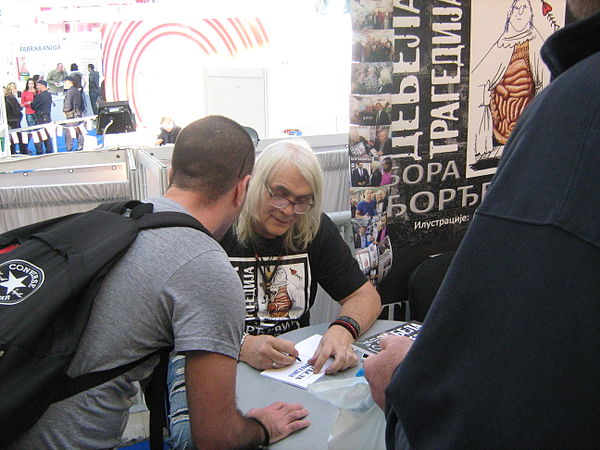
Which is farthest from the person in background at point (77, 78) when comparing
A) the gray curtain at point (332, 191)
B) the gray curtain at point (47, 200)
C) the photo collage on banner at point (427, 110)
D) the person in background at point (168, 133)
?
the photo collage on banner at point (427, 110)

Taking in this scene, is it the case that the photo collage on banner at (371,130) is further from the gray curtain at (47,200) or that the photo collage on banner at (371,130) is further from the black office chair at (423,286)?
the gray curtain at (47,200)

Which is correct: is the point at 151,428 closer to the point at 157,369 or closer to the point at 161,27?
the point at 157,369

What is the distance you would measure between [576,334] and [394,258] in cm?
242

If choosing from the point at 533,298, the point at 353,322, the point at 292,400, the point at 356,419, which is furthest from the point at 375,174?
the point at 533,298

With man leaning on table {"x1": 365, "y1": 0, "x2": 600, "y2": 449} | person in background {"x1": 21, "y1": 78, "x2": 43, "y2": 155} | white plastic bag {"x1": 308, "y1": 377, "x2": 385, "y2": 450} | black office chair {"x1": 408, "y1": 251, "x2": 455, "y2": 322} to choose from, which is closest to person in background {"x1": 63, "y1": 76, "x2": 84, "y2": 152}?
person in background {"x1": 21, "y1": 78, "x2": 43, "y2": 155}

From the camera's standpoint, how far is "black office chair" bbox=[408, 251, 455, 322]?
103 inches

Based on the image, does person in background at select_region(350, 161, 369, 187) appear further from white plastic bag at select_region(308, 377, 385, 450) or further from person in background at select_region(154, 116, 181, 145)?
person in background at select_region(154, 116, 181, 145)

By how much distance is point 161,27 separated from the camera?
9.47 metres

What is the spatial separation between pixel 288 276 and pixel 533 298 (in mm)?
1595

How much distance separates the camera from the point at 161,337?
122 centimetres

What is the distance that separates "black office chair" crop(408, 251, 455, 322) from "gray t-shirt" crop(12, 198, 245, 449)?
5.05 ft

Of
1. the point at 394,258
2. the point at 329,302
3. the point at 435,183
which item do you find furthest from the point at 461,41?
the point at 329,302

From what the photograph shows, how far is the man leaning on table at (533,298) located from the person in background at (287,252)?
53.5 inches

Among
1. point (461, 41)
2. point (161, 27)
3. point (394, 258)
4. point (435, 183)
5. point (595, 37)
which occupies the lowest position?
point (394, 258)
